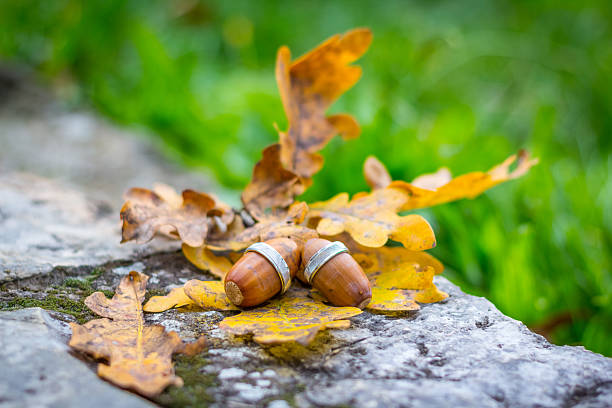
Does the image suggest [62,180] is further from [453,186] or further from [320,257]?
[453,186]

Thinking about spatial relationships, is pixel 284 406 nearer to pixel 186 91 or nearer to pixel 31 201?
pixel 31 201

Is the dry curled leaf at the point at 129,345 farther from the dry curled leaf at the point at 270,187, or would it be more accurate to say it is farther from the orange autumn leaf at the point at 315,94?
the orange autumn leaf at the point at 315,94

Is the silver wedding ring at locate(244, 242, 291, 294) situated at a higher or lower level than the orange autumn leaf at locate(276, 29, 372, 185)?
lower

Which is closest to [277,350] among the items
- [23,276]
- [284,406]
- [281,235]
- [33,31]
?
[284,406]

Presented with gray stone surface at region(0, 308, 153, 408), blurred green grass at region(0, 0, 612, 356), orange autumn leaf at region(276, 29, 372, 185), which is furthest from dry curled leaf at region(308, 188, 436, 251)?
blurred green grass at region(0, 0, 612, 356)

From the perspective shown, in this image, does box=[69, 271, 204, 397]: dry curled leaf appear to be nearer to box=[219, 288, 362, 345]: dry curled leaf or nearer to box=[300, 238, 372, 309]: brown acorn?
box=[219, 288, 362, 345]: dry curled leaf

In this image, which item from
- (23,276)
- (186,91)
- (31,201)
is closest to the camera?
(23,276)

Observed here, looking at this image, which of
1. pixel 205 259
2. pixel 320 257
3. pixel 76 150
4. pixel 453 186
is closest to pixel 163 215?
pixel 205 259
